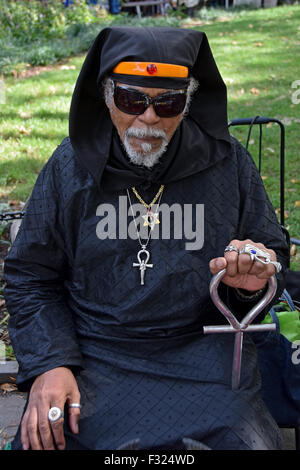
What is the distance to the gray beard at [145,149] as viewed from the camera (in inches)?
84.1

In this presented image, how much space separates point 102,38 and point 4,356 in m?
2.10

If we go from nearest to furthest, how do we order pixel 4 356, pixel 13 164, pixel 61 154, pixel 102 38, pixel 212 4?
pixel 102 38, pixel 61 154, pixel 4 356, pixel 13 164, pixel 212 4

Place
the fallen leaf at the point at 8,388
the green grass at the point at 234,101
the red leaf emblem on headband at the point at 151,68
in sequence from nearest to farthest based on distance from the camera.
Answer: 1. the red leaf emblem on headband at the point at 151,68
2. the fallen leaf at the point at 8,388
3. the green grass at the point at 234,101

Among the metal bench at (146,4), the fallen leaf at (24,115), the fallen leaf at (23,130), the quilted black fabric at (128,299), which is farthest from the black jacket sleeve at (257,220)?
the metal bench at (146,4)

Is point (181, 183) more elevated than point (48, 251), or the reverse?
point (181, 183)

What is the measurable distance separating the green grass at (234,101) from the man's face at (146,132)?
2400 mm

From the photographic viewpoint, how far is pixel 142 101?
2076 millimetres

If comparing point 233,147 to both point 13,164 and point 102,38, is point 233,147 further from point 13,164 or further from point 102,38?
point 13,164

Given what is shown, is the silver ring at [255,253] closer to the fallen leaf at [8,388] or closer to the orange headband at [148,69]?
the orange headband at [148,69]

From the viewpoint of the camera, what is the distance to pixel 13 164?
5.82 metres

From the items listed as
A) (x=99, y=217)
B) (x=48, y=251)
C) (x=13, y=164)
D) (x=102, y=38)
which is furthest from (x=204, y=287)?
(x=13, y=164)

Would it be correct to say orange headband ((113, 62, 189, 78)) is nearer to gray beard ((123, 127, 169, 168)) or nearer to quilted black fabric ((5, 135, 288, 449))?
gray beard ((123, 127, 169, 168))

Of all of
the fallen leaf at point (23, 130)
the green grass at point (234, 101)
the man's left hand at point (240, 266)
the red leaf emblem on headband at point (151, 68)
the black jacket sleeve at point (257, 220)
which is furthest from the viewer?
the fallen leaf at point (23, 130)

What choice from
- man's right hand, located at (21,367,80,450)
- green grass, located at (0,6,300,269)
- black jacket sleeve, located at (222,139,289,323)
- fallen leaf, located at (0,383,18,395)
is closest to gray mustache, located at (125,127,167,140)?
black jacket sleeve, located at (222,139,289,323)
